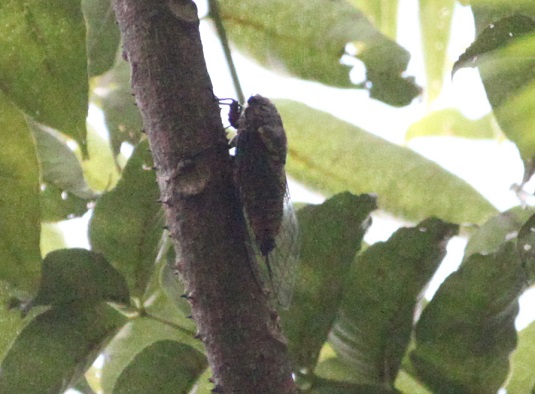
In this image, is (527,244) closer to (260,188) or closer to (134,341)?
(260,188)

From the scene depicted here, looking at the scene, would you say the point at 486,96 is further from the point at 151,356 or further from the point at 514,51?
the point at 151,356

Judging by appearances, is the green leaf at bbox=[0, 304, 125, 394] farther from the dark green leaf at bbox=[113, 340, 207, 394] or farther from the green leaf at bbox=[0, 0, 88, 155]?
A: the green leaf at bbox=[0, 0, 88, 155]

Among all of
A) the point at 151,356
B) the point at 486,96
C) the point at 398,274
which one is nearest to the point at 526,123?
the point at 486,96

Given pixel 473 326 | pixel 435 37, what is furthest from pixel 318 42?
pixel 473 326

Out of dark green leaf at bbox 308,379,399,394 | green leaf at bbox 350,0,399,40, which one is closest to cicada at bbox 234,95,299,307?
dark green leaf at bbox 308,379,399,394

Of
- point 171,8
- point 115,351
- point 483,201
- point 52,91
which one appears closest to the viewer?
point 171,8

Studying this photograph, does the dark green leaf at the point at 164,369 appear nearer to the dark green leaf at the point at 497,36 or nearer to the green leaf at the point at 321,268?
the green leaf at the point at 321,268
